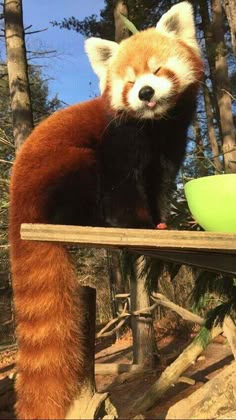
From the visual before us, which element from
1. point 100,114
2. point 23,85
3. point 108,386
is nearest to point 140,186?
point 100,114

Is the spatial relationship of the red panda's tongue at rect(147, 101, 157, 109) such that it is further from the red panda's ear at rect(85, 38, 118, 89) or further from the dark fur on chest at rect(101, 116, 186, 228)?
the red panda's ear at rect(85, 38, 118, 89)

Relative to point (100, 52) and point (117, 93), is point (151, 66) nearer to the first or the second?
point (117, 93)

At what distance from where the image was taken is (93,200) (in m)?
Answer: 1.52

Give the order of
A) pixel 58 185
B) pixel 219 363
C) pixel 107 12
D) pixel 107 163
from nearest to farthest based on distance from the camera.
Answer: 1. pixel 58 185
2. pixel 107 163
3. pixel 219 363
4. pixel 107 12

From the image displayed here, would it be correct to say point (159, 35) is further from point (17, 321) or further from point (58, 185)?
point (17, 321)

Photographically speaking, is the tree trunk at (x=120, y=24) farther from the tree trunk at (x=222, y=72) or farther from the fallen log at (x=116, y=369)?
the fallen log at (x=116, y=369)

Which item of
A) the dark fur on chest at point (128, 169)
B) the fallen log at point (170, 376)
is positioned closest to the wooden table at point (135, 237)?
the dark fur on chest at point (128, 169)

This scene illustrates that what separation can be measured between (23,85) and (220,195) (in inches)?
144

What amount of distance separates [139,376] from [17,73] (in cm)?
328

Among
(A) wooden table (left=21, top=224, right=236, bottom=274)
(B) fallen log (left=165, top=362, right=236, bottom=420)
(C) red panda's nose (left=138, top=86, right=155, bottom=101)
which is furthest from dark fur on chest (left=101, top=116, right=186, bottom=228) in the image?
(B) fallen log (left=165, top=362, right=236, bottom=420)

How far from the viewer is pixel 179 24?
5.91 ft

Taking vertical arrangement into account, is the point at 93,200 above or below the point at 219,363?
above

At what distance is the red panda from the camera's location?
122 cm

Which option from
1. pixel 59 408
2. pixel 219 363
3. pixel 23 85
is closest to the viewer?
pixel 59 408
